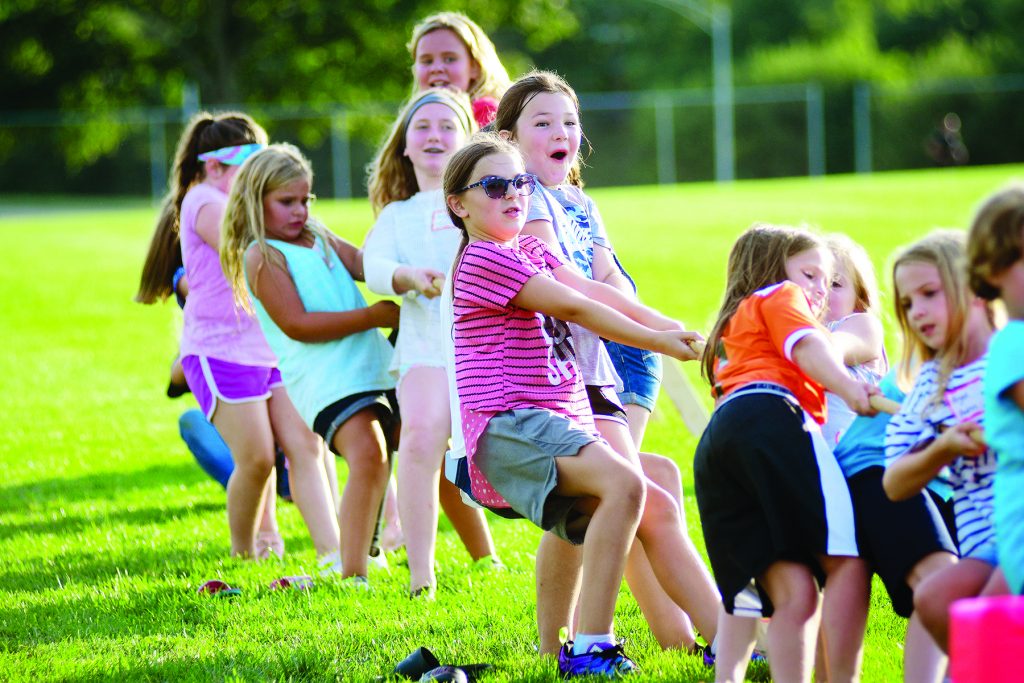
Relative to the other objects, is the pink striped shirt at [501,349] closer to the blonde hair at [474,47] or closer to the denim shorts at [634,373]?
the denim shorts at [634,373]

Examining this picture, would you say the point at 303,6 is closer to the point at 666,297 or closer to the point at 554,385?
the point at 666,297

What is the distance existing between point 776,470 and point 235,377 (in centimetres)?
326

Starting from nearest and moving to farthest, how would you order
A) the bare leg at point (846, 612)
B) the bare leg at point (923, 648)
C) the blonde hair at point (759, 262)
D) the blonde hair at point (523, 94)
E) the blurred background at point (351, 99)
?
the bare leg at point (923, 648), the bare leg at point (846, 612), the blonde hair at point (759, 262), the blonde hair at point (523, 94), the blurred background at point (351, 99)

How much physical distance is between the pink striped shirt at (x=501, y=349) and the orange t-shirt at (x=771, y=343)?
1.69 feet

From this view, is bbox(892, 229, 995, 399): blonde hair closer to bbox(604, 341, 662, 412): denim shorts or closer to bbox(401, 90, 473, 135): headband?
bbox(604, 341, 662, 412): denim shorts

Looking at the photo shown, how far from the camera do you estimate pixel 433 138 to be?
5523 mm

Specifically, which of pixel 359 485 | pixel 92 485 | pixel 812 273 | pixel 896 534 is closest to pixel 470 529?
pixel 359 485

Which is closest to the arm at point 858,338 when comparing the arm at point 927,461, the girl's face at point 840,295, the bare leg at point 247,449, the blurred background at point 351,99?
the girl's face at point 840,295

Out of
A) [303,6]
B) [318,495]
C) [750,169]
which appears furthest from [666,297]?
[750,169]

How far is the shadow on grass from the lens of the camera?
797 cm

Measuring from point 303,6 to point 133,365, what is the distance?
2695 centimetres

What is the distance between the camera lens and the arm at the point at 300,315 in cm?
565

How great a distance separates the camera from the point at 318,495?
20.0 feet

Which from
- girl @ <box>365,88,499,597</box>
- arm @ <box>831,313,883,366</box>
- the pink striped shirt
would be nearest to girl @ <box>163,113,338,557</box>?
girl @ <box>365,88,499,597</box>
